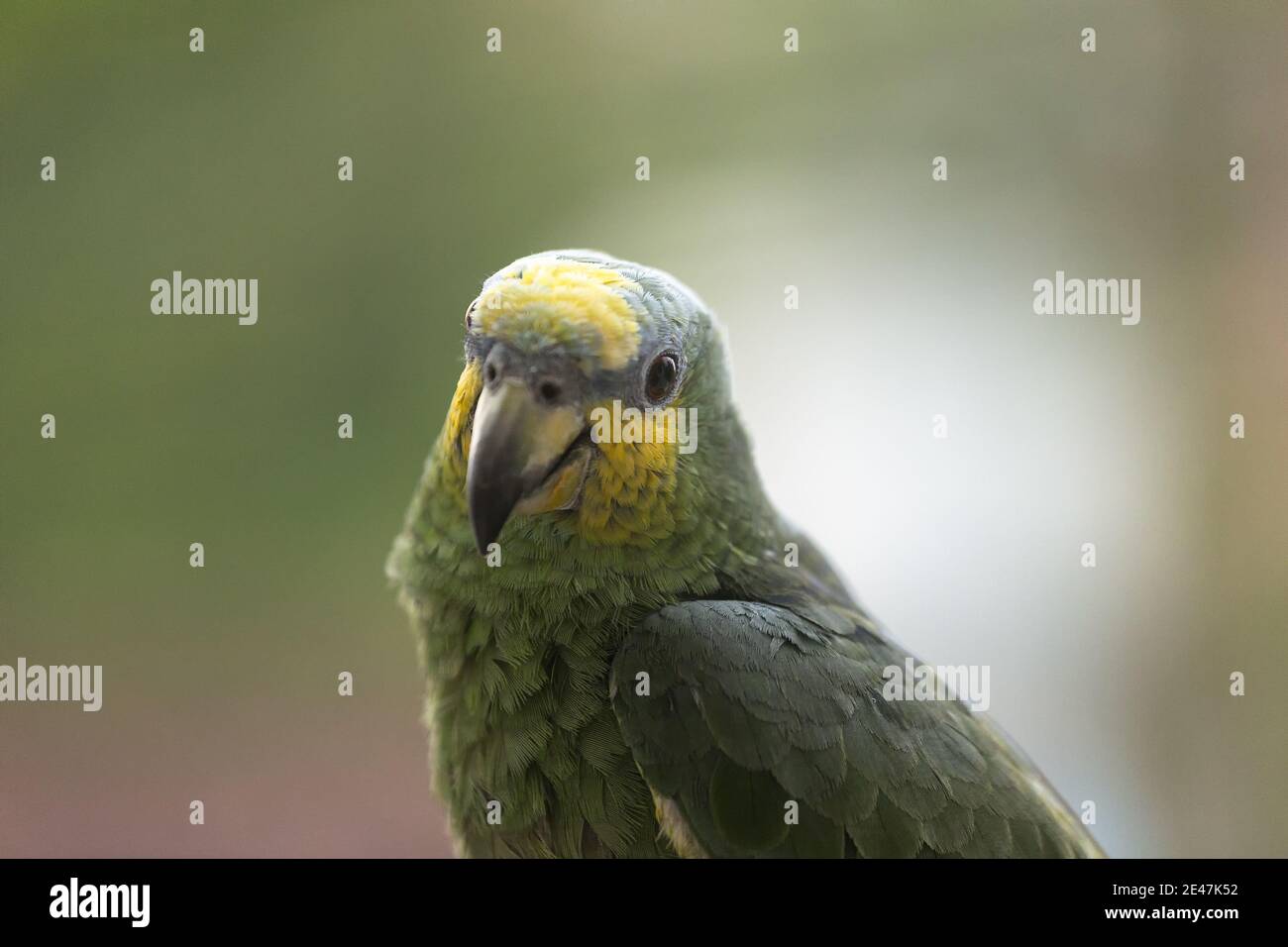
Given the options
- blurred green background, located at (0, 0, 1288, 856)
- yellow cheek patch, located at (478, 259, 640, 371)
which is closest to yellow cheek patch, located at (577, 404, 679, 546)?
yellow cheek patch, located at (478, 259, 640, 371)

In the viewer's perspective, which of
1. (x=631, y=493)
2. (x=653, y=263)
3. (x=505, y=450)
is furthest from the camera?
(x=653, y=263)

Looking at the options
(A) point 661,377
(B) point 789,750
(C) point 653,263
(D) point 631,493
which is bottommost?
(B) point 789,750

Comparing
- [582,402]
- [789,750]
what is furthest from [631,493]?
[789,750]

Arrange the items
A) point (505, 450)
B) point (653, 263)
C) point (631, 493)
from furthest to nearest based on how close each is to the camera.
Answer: point (653, 263)
point (631, 493)
point (505, 450)

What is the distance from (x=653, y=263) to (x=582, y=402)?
98 cm

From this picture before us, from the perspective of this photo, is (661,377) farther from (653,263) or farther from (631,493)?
(653,263)

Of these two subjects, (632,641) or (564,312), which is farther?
(632,641)

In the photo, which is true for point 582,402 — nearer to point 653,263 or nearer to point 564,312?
point 564,312

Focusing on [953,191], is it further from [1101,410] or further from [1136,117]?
[1101,410]

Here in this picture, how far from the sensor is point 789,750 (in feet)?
3.43

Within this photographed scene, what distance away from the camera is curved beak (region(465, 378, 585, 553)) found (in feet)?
3.06

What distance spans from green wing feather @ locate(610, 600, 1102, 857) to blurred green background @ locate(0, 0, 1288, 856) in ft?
2.56

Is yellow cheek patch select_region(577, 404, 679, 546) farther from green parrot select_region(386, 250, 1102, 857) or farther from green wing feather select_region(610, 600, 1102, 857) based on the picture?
green wing feather select_region(610, 600, 1102, 857)

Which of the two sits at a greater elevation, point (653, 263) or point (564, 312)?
point (653, 263)
